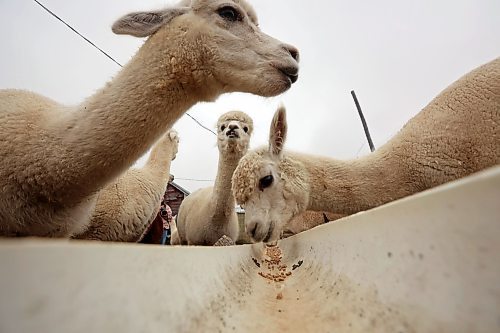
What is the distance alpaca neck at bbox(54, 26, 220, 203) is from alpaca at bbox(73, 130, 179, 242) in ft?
3.14

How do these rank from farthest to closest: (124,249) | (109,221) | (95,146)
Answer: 1. (109,221)
2. (95,146)
3. (124,249)

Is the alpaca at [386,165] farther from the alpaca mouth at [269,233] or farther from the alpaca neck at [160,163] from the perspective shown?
the alpaca neck at [160,163]

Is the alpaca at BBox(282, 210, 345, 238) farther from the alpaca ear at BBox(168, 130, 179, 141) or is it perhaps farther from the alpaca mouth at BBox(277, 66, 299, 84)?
the alpaca mouth at BBox(277, 66, 299, 84)

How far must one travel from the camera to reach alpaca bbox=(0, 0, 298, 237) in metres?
1.89

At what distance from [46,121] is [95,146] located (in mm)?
439

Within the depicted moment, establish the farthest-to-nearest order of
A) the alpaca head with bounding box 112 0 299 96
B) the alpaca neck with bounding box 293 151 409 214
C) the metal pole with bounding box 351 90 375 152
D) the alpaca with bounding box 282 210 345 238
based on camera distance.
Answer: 1. the metal pole with bounding box 351 90 375 152
2. the alpaca with bounding box 282 210 345 238
3. the alpaca neck with bounding box 293 151 409 214
4. the alpaca head with bounding box 112 0 299 96

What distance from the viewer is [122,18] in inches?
93.1

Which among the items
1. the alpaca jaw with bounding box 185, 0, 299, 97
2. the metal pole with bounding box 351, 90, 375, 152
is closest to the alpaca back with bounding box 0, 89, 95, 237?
the alpaca jaw with bounding box 185, 0, 299, 97

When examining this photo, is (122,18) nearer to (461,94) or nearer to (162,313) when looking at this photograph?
(162,313)

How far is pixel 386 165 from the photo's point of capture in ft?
11.1

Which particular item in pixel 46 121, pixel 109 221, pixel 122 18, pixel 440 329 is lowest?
pixel 109 221

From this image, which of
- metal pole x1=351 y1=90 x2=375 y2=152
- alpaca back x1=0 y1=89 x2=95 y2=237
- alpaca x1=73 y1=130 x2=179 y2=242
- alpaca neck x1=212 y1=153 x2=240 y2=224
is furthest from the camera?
metal pole x1=351 y1=90 x2=375 y2=152

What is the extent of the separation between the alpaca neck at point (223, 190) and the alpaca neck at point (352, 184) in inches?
42.8

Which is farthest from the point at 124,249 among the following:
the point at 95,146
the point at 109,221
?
the point at 109,221
